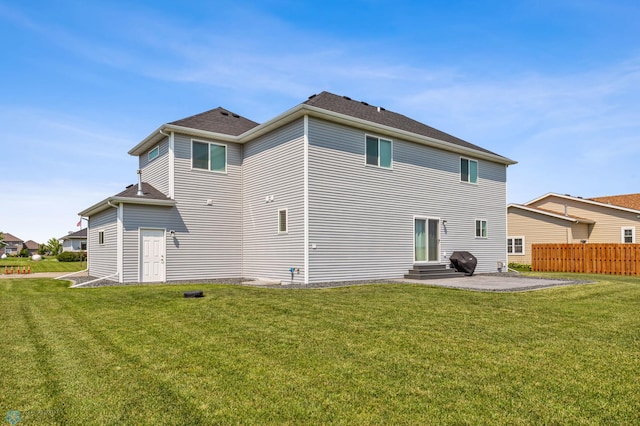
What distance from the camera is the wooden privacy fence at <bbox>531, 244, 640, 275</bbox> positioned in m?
19.2

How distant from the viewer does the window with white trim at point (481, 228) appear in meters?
18.2

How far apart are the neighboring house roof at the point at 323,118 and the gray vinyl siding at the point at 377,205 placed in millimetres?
431

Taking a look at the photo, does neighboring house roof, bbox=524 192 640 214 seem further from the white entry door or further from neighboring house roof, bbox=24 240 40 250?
neighboring house roof, bbox=24 240 40 250

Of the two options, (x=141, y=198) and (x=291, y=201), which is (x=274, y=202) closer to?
(x=291, y=201)

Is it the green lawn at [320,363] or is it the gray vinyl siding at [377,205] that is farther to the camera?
the gray vinyl siding at [377,205]

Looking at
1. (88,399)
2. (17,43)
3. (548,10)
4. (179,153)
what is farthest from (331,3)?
(88,399)

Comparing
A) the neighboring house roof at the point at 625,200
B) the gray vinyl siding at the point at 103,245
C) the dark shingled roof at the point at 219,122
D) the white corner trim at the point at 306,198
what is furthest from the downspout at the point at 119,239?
the neighboring house roof at the point at 625,200

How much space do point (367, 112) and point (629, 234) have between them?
20.3 meters

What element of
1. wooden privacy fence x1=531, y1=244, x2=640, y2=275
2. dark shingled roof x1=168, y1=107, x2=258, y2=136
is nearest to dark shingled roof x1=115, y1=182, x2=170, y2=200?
dark shingled roof x1=168, y1=107, x2=258, y2=136

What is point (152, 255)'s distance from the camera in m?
14.4

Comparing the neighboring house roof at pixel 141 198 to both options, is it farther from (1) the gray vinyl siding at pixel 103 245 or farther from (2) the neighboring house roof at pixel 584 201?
(2) the neighboring house roof at pixel 584 201

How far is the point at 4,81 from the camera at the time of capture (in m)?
11.5

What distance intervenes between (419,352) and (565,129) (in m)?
14.8

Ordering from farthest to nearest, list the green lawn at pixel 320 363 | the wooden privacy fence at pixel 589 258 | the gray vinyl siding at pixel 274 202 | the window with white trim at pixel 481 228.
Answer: the wooden privacy fence at pixel 589 258 → the window with white trim at pixel 481 228 → the gray vinyl siding at pixel 274 202 → the green lawn at pixel 320 363
